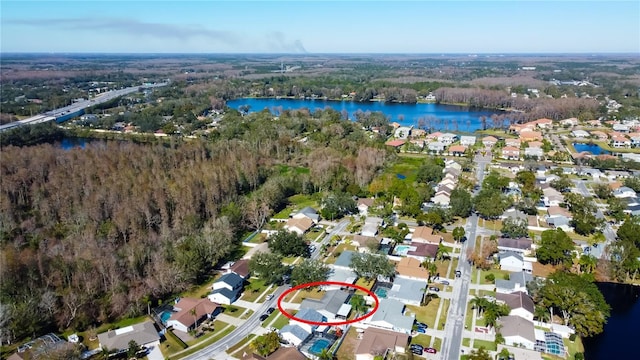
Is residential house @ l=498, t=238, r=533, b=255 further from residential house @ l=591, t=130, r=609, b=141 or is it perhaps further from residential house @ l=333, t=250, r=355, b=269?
residential house @ l=591, t=130, r=609, b=141

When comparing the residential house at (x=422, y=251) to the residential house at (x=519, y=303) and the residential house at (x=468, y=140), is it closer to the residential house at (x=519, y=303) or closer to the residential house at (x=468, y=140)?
the residential house at (x=519, y=303)

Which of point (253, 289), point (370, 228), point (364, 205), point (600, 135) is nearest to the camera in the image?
point (253, 289)

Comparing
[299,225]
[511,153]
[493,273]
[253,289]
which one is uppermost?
[511,153]

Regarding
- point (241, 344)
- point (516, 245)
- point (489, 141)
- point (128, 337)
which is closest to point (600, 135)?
point (489, 141)

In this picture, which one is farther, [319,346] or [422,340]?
[422,340]

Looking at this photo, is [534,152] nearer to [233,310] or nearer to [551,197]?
[551,197]

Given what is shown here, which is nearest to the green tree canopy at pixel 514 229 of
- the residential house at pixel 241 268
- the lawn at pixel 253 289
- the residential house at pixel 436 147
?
the lawn at pixel 253 289

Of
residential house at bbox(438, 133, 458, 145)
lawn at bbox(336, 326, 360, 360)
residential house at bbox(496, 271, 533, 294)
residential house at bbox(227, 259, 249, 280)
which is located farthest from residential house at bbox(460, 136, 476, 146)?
lawn at bbox(336, 326, 360, 360)

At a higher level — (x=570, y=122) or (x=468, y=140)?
(x=570, y=122)
